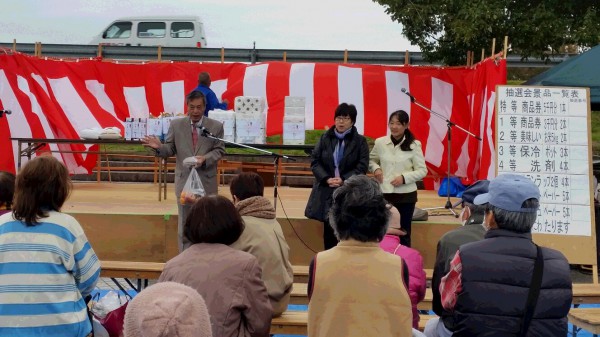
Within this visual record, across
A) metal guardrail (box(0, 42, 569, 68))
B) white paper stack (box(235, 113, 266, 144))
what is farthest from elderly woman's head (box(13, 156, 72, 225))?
metal guardrail (box(0, 42, 569, 68))

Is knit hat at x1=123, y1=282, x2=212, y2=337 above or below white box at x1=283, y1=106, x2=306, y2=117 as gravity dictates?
below

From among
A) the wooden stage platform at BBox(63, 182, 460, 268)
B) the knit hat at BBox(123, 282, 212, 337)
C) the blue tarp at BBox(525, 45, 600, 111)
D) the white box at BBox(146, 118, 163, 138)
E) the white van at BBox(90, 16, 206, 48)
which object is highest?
the white van at BBox(90, 16, 206, 48)

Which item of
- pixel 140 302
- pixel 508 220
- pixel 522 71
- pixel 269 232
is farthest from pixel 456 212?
pixel 522 71

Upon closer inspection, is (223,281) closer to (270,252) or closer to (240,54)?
(270,252)

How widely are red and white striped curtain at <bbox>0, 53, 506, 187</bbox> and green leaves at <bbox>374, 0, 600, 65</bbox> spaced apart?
886 millimetres

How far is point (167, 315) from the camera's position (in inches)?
86.7

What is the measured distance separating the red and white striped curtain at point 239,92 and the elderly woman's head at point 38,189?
7561 millimetres

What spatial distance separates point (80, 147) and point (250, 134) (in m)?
3.62

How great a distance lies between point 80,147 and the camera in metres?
11.8

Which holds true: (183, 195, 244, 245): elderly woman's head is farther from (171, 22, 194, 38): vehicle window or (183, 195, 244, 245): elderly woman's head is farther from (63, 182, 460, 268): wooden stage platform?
(171, 22, 194, 38): vehicle window

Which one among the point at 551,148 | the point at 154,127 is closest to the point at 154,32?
the point at 154,127

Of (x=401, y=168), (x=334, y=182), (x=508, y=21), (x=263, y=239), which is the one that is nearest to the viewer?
(x=263, y=239)

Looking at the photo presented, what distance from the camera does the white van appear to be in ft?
69.6

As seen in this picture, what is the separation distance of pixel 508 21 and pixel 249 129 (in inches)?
192
